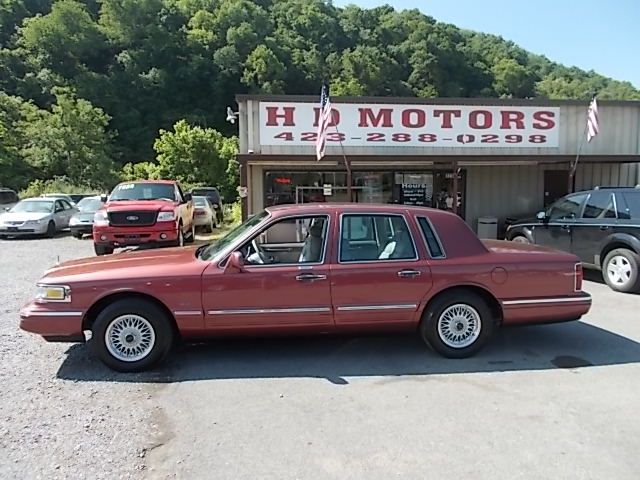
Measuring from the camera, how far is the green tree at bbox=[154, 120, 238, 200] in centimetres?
3922

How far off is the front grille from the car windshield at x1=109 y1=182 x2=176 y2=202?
112cm

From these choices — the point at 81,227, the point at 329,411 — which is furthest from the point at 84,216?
the point at 329,411

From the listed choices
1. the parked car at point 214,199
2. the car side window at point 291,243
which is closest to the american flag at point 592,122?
the car side window at point 291,243

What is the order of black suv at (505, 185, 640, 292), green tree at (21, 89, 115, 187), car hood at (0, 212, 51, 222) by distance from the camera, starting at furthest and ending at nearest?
1. green tree at (21, 89, 115, 187)
2. car hood at (0, 212, 51, 222)
3. black suv at (505, 185, 640, 292)

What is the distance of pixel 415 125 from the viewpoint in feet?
43.1

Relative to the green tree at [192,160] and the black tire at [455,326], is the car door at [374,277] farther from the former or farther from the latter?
the green tree at [192,160]

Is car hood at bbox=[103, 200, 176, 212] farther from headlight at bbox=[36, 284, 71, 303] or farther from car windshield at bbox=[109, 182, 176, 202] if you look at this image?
headlight at bbox=[36, 284, 71, 303]

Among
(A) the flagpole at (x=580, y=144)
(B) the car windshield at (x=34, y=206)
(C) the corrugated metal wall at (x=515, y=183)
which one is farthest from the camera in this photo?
(B) the car windshield at (x=34, y=206)

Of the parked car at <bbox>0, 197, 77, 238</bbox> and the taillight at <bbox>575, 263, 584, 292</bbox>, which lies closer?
the taillight at <bbox>575, 263, 584, 292</bbox>

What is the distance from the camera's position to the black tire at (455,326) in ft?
17.2

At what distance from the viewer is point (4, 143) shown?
4028 centimetres

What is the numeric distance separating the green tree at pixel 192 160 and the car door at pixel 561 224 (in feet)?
104

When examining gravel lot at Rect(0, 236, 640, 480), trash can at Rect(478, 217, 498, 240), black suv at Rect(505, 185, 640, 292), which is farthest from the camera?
trash can at Rect(478, 217, 498, 240)

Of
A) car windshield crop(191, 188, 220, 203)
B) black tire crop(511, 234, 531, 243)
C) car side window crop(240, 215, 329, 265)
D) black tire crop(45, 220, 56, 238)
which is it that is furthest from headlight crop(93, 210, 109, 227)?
car windshield crop(191, 188, 220, 203)
